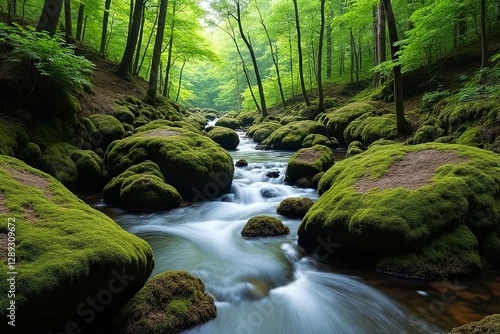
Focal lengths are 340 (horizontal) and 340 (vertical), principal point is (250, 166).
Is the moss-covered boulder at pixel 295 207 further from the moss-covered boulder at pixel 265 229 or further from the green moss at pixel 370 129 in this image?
the green moss at pixel 370 129

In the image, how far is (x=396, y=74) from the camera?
37.0 ft

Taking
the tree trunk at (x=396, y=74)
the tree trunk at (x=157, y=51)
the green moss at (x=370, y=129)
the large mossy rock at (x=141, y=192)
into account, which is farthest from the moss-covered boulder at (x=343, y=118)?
the large mossy rock at (x=141, y=192)

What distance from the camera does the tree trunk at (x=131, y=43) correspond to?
15.9 m

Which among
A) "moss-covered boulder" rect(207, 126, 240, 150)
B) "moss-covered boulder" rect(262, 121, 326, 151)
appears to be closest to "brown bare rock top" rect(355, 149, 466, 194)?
"moss-covered boulder" rect(262, 121, 326, 151)

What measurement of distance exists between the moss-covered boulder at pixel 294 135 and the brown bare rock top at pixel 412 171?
34.1 feet

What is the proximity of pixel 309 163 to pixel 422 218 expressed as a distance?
602 cm

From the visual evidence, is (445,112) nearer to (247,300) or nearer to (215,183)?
(215,183)

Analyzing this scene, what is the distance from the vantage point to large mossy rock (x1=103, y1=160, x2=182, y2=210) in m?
8.23

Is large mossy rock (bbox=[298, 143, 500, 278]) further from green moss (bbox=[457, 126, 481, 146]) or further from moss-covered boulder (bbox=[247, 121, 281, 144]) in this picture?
moss-covered boulder (bbox=[247, 121, 281, 144])

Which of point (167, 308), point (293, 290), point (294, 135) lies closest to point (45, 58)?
point (167, 308)

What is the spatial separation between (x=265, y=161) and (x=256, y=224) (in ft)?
24.5

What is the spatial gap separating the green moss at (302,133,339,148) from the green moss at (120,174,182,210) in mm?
8720

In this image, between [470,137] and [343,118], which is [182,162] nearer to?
[470,137]

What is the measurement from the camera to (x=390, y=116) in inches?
555
